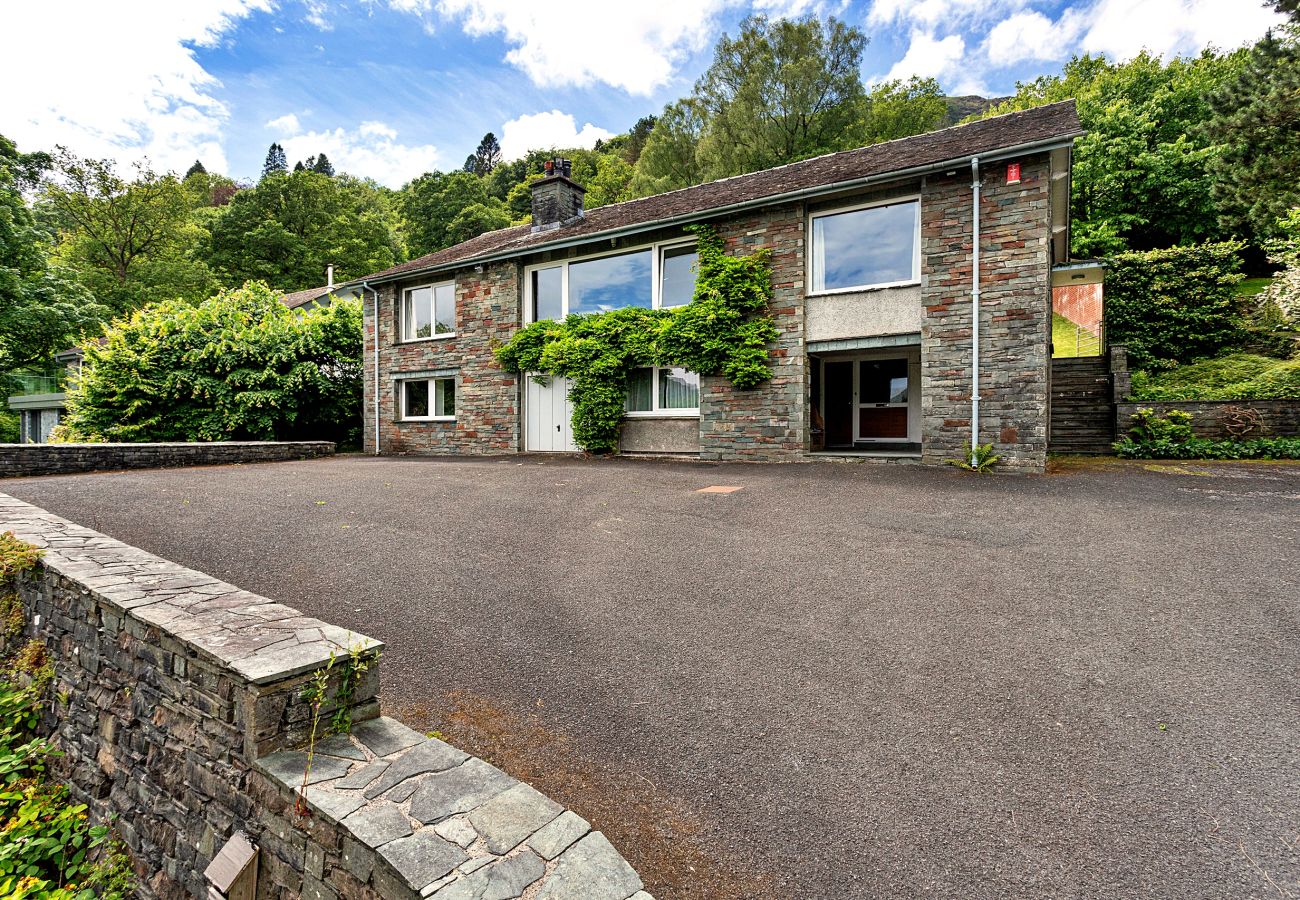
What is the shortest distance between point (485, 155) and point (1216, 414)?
8068cm

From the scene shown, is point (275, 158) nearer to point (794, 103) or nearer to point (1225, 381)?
point (794, 103)

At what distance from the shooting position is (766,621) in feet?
13.6

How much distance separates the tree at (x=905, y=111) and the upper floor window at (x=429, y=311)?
2364 cm

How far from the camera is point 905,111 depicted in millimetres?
30500

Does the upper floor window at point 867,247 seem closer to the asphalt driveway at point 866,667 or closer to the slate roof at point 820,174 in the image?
the slate roof at point 820,174

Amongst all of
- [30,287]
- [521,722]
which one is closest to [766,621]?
[521,722]

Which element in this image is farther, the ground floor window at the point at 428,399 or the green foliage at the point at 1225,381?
the ground floor window at the point at 428,399

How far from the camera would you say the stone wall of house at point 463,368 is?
15406 mm

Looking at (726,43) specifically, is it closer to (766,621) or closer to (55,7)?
(55,7)

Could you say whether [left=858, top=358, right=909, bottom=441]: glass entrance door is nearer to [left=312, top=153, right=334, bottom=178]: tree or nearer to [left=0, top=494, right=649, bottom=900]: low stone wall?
[left=0, top=494, right=649, bottom=900]: low stone wall

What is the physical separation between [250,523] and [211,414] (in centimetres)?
1286

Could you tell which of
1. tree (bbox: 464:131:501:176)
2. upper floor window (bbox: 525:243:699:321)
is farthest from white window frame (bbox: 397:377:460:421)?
tree (bbox: 464:131:501:176)

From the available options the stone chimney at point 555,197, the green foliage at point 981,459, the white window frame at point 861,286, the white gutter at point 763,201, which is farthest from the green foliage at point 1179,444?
the stone chimney at point 555,197

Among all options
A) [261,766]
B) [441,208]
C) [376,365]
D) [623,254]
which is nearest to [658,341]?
[623,254]
